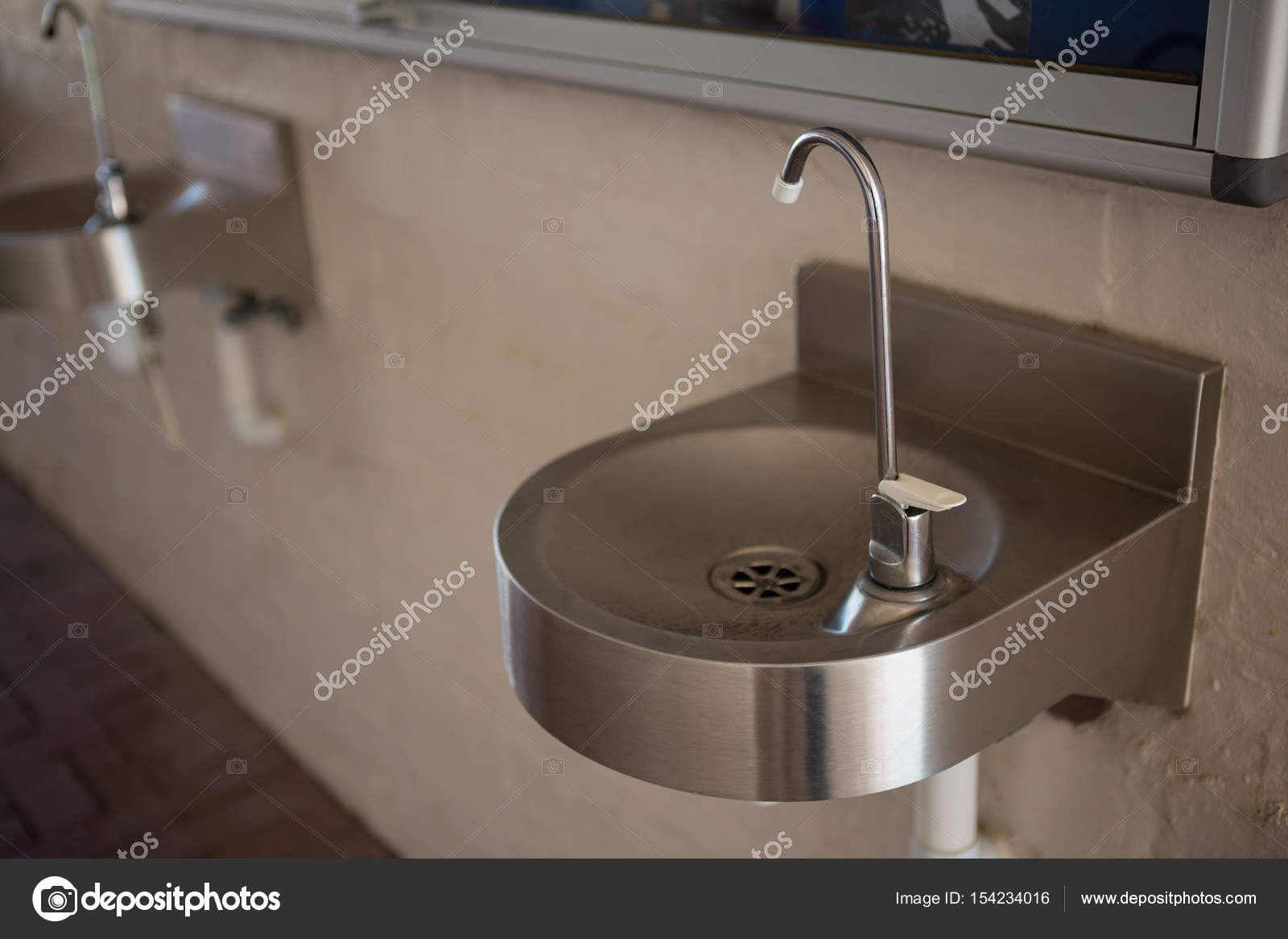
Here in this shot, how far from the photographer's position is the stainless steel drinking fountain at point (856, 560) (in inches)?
29.9

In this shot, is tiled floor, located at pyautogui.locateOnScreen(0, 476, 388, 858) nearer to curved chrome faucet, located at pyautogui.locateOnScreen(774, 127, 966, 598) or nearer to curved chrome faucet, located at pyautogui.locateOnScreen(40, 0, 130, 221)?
curved chrome faucet, located at pyautogui.locateOnScreen(40, 0, 130, 221)

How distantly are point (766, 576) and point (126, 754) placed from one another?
1.92 meters

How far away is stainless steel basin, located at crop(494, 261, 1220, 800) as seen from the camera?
2.49 ft

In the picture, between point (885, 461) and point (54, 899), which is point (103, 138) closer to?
point (54, 899)

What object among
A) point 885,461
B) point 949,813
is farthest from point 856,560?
point 949,813

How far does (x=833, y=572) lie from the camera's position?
96 cm

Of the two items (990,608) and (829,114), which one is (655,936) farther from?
(829,114)

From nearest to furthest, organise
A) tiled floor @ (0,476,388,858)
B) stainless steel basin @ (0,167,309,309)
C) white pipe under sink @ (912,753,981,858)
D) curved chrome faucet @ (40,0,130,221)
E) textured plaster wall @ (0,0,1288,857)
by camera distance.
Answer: textured plaster wall @ (0,0,1288,857), white pipe under sink @ (912,753,981,858), stainless steel basin @ (0,167,309,309), curved chrome faucet @ (40,0,130,221), tiled floor @ (0,476,388,858)

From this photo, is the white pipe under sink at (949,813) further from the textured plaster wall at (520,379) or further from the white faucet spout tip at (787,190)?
the white faucet spout tip at (787,190)

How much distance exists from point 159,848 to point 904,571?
1.84 metres

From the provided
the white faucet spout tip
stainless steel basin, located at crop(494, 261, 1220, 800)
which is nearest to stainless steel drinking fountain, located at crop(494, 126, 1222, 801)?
stainless steel basin, located at crop(494, 261, 1220, 800)

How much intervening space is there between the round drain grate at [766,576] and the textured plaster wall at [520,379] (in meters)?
0.26

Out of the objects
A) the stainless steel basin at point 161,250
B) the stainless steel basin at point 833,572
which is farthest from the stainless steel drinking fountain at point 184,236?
the stainless steel basin at point 833,572

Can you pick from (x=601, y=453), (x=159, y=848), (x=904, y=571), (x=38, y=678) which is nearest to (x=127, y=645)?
(x=38, y=678)
